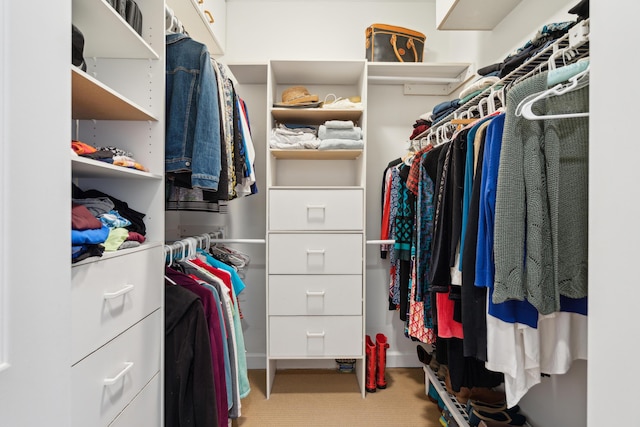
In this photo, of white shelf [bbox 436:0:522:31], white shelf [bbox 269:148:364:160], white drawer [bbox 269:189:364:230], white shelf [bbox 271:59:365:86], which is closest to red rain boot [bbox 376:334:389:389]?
white drawer [bbox 269:189:364:230]

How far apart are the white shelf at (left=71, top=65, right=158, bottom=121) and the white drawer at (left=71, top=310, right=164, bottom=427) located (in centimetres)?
68

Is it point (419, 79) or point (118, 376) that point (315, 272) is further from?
point (419, 79)

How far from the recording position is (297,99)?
7.02 ft

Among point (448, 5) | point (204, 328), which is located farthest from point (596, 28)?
point (448, 5)

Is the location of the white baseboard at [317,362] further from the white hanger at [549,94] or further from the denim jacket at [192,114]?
the white hanger at [549,94]

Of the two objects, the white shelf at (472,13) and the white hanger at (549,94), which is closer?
the white hanger at (549,94)

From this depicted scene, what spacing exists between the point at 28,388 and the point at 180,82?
1.09 meters

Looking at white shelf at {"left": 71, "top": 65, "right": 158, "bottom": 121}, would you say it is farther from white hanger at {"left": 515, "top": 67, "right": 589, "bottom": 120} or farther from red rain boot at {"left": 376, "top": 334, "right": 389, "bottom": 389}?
red rain boot at {"left": 376, "top": 334, "right": 389, "bottom": 389}

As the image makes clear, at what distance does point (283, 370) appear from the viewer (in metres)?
2.45

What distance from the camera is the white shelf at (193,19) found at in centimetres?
150

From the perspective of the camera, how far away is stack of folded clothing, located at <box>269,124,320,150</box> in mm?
2139

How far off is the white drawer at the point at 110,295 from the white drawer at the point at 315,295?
95 centimetres

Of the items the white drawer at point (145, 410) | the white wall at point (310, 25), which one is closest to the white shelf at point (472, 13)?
the white wall at point (310, 25)

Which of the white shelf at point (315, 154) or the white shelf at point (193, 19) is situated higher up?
the white shelf at point (193, 19)
